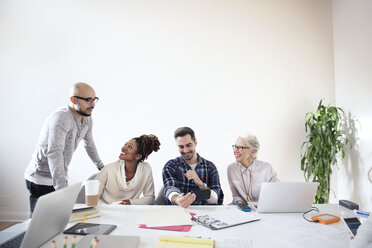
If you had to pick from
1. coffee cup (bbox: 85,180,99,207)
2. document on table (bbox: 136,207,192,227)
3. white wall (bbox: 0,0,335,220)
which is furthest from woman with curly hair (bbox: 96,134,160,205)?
white wall (bbox: 0,0,335,220)

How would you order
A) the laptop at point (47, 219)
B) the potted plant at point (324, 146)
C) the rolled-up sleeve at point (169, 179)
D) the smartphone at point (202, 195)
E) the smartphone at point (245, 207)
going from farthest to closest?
the potted plant at point (324, 146) < the rolled-up sleeve at point (169, 179) < the smartphone at point (202, 195) < the smartphone at point (245, 207) < the laptop at point (47, 219)

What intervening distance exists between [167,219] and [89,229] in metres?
0.40

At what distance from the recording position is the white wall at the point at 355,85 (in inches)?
109

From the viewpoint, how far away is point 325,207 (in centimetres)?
173

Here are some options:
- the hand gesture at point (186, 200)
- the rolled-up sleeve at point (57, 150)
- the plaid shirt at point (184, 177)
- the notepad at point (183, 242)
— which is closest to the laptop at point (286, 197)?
the hand gesture at point (186, 200)

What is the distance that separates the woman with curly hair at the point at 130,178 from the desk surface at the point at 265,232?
563 mm

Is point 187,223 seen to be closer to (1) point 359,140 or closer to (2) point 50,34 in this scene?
(1) point 359,140

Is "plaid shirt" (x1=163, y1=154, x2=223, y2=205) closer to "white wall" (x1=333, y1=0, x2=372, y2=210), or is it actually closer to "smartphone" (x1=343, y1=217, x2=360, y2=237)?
"smartphone" (x1=343, y1=217, x2=360, y2=237)

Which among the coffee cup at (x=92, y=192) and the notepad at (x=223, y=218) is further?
the coffee cup at (x=92, y=192)

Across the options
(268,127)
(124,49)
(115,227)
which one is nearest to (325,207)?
(115,227)

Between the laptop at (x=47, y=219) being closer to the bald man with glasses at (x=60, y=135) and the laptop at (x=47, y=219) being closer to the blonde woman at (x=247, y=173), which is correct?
the bald man with glasses at (x=60, y=135)

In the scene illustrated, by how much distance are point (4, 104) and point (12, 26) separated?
42.2 inches

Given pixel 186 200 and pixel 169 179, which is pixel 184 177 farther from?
pixel 186 200

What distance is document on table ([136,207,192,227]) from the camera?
1392 millimetres
